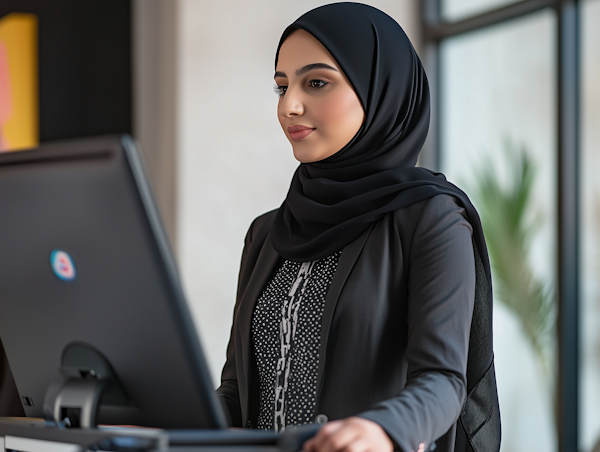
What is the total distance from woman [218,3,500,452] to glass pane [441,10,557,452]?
194 cm

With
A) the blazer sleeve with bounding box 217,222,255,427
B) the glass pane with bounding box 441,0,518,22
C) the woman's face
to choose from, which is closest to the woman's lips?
the woman's face

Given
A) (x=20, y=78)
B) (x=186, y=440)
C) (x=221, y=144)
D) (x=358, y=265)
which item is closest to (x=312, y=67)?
(x=358, y=265)

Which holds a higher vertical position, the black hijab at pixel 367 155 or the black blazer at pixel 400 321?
the black hijab at pixel 367 155

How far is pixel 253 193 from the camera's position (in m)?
3.38

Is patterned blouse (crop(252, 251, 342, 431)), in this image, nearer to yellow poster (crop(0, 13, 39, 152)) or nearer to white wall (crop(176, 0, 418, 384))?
white wall (crop(176, 0, 418, 384))

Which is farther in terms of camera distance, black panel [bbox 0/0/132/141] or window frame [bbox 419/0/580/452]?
black panel [bbox 0/0/132/141]

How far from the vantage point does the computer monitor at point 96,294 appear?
74 centimetres

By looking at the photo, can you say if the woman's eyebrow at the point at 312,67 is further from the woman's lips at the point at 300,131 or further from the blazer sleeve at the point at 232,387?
the blazer sleeve at the point at 232,387

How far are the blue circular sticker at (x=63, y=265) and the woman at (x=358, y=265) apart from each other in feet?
1.35

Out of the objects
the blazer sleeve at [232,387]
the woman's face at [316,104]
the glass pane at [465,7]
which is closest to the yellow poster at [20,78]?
the glass pane at [465,7]

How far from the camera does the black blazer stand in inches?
38.9

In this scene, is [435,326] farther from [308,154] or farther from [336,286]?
[308,154]

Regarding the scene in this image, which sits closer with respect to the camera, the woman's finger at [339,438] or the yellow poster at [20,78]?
the woman's finger at [339,438]

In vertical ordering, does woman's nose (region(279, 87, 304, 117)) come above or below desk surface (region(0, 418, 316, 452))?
above
